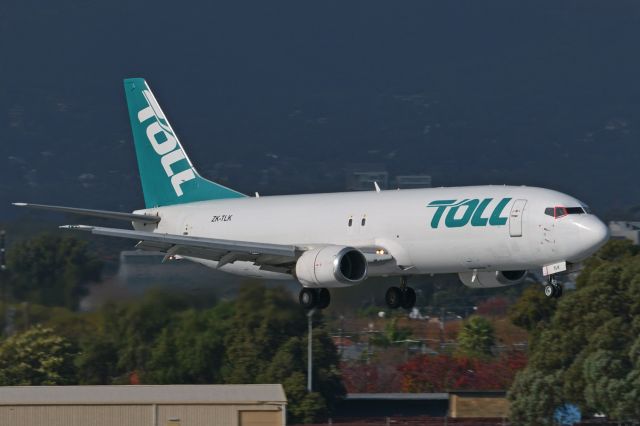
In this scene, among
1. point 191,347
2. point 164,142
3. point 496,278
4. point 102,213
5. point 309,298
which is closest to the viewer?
point 496,278

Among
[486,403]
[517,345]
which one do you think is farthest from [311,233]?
[517,345]

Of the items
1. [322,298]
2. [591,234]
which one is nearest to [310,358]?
[322,298]

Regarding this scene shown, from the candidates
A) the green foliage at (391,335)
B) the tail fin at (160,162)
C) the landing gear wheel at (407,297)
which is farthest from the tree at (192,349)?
the landing gear wheel at (407,297)

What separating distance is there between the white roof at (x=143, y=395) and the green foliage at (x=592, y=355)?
22.7 metres

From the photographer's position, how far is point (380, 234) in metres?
39.3

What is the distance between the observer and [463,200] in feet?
124

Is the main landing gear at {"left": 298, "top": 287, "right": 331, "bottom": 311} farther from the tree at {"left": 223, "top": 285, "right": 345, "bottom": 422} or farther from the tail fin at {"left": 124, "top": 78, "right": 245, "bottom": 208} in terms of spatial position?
the tree at {"left": 223, "top": 285, "right": 345, "bottom": 422}

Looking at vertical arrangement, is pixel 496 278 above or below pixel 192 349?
below

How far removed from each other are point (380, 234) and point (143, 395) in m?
9.49

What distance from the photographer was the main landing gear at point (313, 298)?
40.7m

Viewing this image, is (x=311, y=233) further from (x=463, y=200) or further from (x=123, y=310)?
(x=123, y=310)

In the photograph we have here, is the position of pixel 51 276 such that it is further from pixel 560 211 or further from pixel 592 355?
pixel 592 355

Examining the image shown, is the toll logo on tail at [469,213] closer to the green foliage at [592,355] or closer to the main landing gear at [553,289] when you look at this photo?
the main landing gear at [553,289]

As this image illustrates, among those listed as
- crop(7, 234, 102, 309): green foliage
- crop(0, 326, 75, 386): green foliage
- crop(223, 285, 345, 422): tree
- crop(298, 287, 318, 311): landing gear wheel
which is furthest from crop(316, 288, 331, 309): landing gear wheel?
crop(0, 326, 75, 386): green foliage
